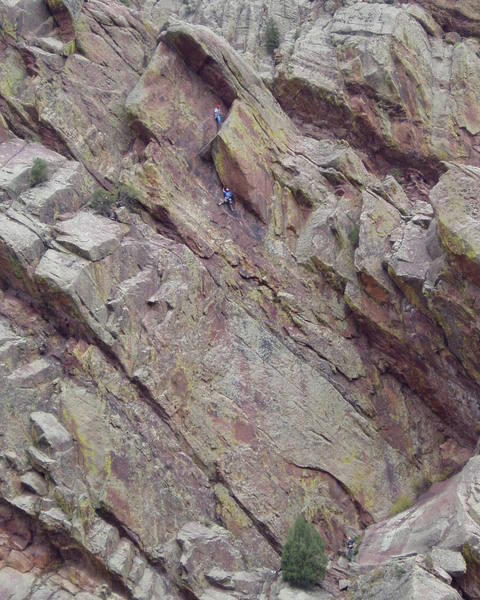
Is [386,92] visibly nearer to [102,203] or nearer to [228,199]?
[228,199]

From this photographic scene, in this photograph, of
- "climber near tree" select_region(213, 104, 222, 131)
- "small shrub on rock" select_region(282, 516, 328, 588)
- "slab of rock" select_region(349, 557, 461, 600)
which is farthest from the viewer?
"climber near tree" select_region(213, 104, 222, 131)

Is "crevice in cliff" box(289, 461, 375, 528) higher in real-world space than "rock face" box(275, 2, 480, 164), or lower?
lower

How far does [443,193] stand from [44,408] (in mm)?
18113

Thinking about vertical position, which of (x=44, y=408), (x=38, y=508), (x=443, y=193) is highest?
(x=443, y=193)

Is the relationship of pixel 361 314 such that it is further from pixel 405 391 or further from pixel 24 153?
pixel 24 153

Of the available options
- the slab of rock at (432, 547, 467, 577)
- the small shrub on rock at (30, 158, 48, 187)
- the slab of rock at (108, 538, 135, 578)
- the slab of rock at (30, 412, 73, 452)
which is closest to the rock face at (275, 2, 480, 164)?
the small shrub on rock at (30, 158, 48, 187)

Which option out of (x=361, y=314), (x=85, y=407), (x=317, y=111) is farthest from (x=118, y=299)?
(x=317, y=111)

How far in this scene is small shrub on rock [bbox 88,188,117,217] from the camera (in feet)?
98.4

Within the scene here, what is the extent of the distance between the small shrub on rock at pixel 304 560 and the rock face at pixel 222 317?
0.59 m

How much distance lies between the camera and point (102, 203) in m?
30.0

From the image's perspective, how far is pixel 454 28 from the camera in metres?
44.1

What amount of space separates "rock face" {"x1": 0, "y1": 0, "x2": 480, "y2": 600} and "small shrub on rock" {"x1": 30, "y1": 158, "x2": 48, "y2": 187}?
23 cm

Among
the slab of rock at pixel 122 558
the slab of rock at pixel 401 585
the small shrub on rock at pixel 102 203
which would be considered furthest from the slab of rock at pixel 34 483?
the small shrub on rock at pixel 102 203

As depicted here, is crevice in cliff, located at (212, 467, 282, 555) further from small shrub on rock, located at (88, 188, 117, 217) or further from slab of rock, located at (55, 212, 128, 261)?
small shrub on rock, located at (88, 188, 117, 217)
